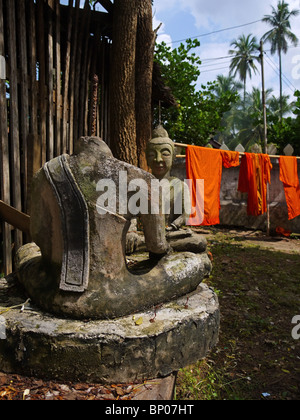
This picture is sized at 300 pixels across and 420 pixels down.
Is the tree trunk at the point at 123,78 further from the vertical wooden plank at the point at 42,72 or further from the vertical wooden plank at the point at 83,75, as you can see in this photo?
the vertical wooden plank at the point at 42,72

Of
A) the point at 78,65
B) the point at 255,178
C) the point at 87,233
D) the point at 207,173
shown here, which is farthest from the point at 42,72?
the point at 255,178

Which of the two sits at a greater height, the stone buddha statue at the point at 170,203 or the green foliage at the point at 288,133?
the green foliage at the point at 288,133

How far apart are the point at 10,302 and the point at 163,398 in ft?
4.32

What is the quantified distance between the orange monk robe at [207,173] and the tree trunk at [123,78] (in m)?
1.88

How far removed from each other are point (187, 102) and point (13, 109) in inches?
261

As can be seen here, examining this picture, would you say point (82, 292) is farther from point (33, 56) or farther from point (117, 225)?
point (33, 56)

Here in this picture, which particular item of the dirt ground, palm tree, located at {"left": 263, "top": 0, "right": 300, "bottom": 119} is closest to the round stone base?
the dirt ground

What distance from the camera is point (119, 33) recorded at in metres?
5.09

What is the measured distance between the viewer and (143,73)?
18.2 feet

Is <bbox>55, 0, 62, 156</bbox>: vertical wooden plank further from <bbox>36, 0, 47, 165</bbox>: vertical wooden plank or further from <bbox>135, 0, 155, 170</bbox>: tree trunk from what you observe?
<bbox>135, 0, 155, 170</bbox>: tree trunk

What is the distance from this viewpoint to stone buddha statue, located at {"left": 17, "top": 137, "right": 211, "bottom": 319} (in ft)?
6.90

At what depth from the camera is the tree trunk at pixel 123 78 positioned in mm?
5070

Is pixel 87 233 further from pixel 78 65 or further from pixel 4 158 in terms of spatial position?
pixel 78 65

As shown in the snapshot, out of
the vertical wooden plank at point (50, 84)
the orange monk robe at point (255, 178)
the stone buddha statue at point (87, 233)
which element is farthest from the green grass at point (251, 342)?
the vertical wooden plank at point (50, 84)
